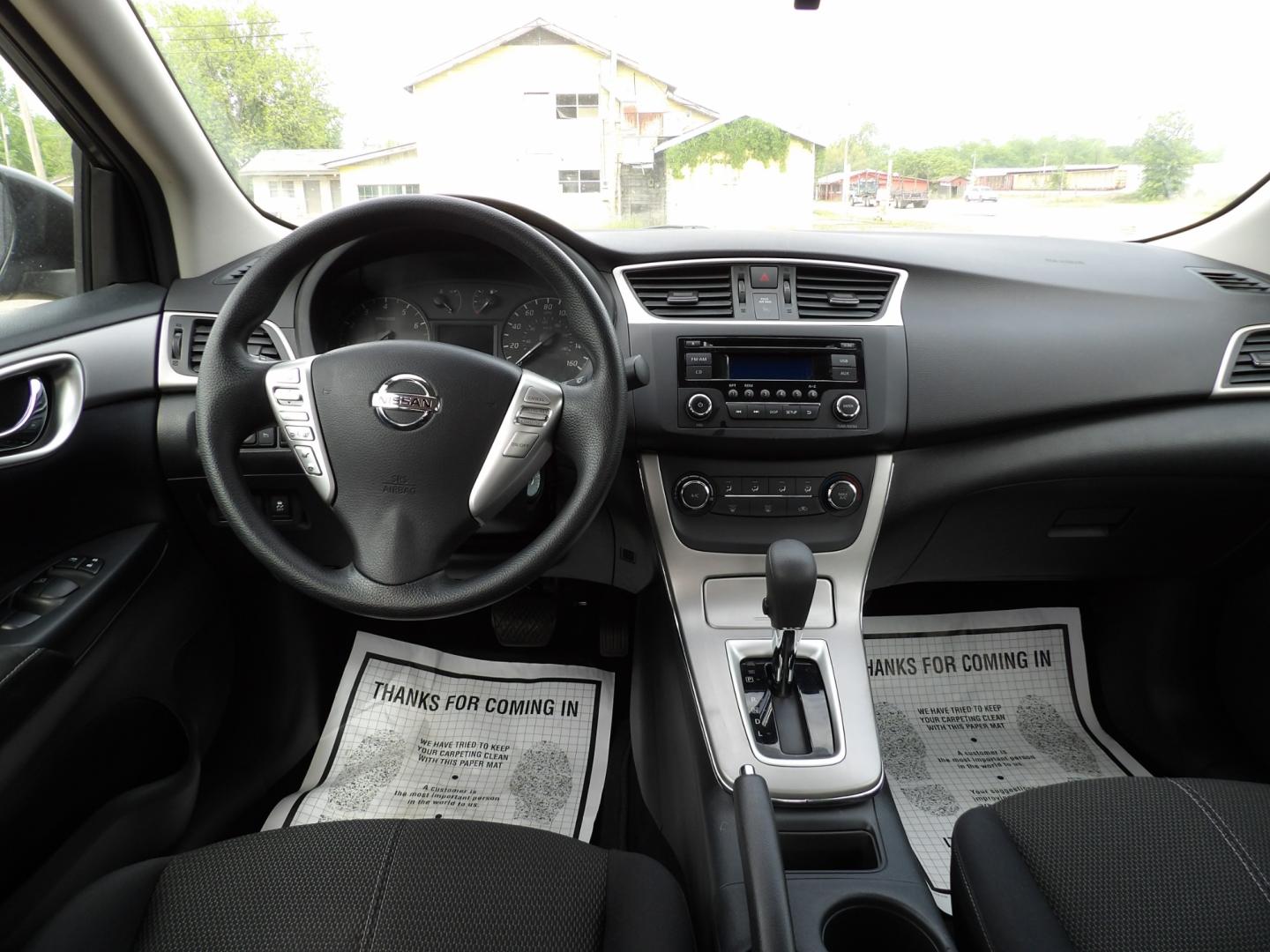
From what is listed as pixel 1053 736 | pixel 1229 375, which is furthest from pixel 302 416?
pixel 1053 736

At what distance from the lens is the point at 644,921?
2.73ft

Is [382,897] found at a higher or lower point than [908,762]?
higher

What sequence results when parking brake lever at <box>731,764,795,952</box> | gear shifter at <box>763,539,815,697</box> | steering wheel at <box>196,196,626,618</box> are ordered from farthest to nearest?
gear shifter at <box>763,539,815,697</box>, steering wheel at <box>196,196,626,618</box>, parking brake lever at <box>731,764,795,952</box>

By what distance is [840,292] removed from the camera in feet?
4.56

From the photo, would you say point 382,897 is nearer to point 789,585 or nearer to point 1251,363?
point 789,585

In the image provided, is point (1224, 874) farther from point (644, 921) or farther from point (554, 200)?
point (554, 200)

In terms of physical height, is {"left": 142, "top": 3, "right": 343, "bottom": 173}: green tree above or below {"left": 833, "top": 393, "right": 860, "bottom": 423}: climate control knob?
above

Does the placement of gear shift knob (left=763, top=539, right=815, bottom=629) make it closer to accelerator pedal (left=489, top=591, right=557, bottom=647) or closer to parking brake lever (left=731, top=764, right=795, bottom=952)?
parking brake lever (left=731, top=764, right=795, bottom=952)

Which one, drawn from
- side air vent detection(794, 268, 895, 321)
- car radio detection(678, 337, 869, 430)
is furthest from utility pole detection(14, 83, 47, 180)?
side air vent detection(794, 268, 895, 321)

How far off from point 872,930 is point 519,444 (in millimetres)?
737

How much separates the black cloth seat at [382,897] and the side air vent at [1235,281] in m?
1.43

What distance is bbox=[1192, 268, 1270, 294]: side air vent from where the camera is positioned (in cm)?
150

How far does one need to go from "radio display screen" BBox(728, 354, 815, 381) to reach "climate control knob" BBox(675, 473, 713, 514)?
0.19 metres

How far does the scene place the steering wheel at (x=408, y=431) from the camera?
96 cm
